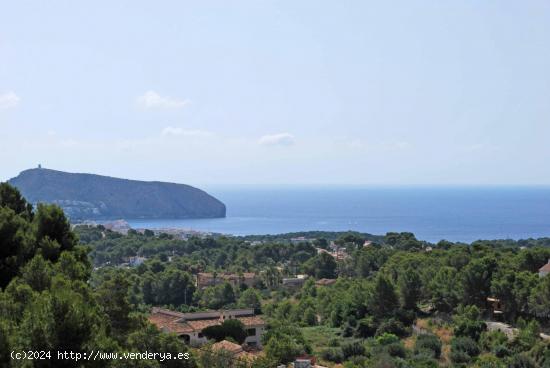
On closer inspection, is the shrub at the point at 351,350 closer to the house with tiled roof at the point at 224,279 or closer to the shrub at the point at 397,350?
the shrub at the point at 397,350

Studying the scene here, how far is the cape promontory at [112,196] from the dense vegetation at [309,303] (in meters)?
74.8

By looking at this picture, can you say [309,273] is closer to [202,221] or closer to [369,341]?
[369,341]

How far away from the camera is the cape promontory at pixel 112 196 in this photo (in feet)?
378

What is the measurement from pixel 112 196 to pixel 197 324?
339ft

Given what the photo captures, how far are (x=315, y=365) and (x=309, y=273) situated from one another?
22.7 meters

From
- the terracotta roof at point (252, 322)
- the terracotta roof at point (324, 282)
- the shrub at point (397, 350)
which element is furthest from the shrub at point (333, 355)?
the terracotta roof at point (324, 282)

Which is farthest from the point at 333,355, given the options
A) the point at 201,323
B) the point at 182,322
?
the point at 182,322

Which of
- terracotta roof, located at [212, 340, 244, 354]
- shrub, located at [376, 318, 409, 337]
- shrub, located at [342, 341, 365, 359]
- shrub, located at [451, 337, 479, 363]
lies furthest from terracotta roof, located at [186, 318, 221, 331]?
shrub, located at [451, 337, 479, 363]

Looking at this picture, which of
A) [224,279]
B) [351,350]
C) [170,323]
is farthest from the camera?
[224,279]

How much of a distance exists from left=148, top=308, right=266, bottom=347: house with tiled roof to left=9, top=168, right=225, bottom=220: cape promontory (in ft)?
300

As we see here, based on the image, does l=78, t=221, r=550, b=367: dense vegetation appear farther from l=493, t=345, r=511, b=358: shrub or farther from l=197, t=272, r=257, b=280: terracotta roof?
l=197, t=272, r=257, b=280: terracotta roof

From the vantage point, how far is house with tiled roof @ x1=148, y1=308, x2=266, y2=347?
67.6ft

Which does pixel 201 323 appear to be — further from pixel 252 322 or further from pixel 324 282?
pixel 324 282

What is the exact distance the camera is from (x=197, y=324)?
21.8 metres
